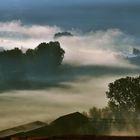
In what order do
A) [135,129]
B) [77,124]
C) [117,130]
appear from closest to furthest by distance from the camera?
[77,124], [117,130], [135,129]

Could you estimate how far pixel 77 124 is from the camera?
1911 inches

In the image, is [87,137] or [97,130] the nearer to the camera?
[87,137]

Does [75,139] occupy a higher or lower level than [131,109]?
lower

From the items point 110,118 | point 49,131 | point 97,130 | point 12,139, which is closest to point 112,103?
point 110,118

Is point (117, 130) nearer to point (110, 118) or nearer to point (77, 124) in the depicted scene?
point (110, 118)

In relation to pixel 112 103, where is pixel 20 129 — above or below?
below

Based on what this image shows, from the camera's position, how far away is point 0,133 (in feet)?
132

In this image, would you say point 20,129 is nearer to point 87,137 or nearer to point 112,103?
point 87,137

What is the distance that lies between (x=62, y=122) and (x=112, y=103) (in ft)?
66.0

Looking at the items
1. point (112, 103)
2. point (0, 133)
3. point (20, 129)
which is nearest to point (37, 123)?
point (0, 133)

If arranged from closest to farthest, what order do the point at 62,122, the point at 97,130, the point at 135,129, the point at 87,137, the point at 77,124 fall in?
1. the point at 87,137
2. the point at 77,124
3. the point at 62,122
4. the point at 97,130
5. the point at 135,129

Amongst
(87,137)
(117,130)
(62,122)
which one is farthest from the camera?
(117,130)

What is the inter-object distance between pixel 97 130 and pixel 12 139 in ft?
140

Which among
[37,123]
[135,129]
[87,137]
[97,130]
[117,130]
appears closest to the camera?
[87,137]
